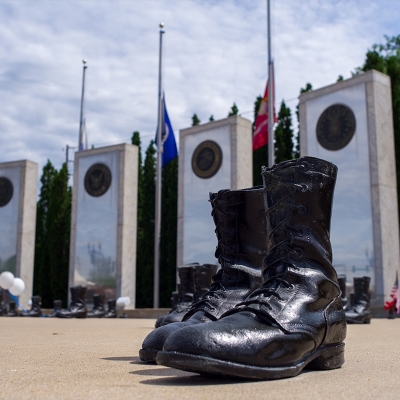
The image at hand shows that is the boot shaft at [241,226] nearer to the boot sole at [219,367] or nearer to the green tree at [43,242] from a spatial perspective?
the boot sole at [219,367]

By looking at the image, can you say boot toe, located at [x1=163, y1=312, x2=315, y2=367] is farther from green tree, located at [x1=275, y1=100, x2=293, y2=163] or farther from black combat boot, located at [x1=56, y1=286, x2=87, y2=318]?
green tree, located at [x1=275, y1=100, x2=293, y2=163]

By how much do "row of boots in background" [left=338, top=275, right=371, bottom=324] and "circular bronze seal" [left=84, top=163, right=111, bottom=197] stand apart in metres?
13.1

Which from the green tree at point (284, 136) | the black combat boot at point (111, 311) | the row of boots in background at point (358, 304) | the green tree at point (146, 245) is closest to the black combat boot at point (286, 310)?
the row of boots in background at point (358, 304)

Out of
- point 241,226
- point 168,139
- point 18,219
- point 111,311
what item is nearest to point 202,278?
point 241,226

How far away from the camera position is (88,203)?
875 inches

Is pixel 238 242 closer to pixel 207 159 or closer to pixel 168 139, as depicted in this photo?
pixel 207 159

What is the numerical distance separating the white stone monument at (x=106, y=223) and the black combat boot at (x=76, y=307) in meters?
4.70

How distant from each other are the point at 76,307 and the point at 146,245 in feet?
40.3

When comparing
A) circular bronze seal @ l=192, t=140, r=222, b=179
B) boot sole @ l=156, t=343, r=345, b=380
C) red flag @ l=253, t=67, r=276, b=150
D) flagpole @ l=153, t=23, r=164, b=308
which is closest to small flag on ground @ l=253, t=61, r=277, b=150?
red flag @ l=253, t=67, r=276, b=150

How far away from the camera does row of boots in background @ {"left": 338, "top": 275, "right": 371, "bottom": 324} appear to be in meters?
9.41

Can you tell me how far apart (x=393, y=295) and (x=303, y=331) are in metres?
12.2

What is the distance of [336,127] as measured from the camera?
15.4 meters

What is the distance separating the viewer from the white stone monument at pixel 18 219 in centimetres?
2317

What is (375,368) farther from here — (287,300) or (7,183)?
(7,183)
